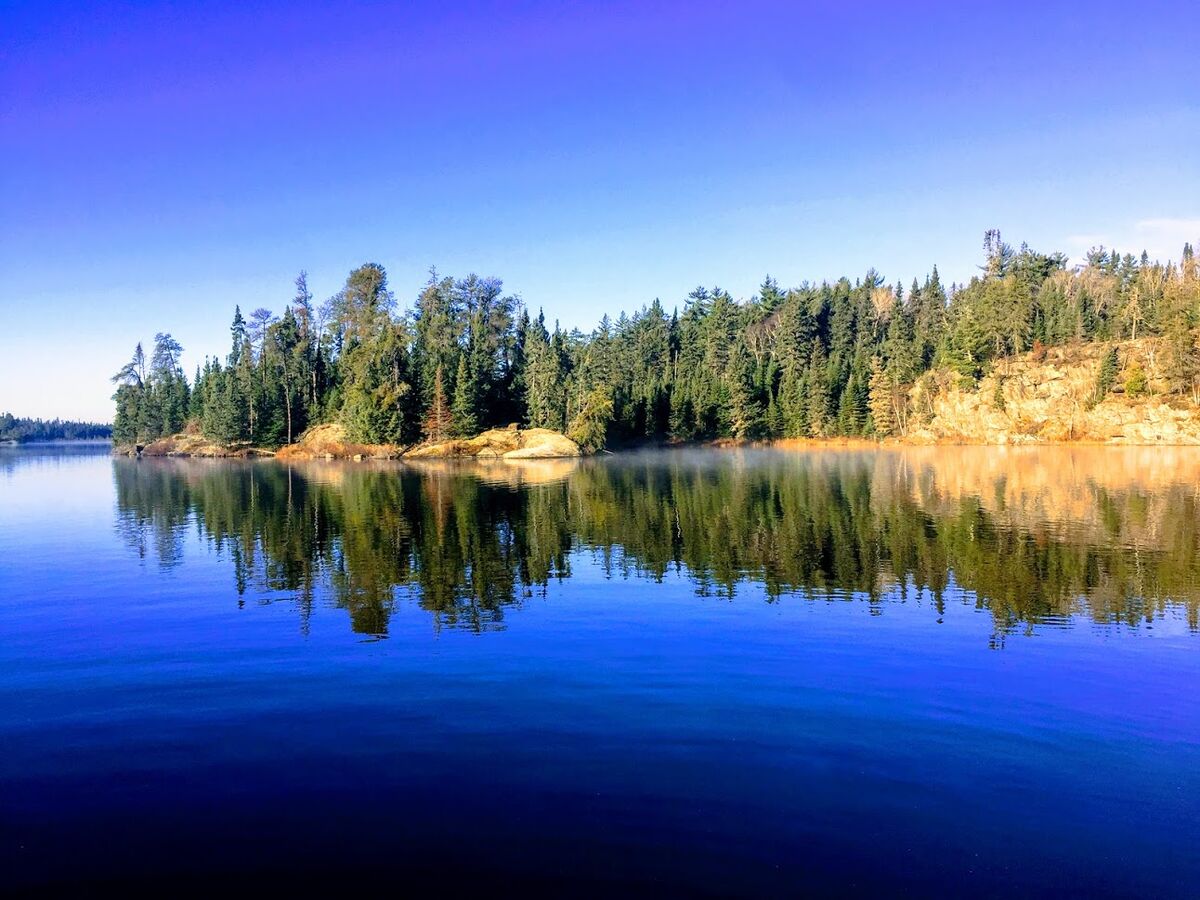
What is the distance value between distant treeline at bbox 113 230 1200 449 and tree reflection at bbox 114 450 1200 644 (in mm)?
58370

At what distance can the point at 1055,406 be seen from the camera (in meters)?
126

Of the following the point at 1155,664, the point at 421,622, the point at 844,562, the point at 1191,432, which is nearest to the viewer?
the point at 1155,664

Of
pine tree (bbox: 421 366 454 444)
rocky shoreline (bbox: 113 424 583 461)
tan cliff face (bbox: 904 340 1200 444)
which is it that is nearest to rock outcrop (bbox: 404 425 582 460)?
rocky shoreline (bbox: 113 424 583 461)

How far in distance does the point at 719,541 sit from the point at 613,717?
20.6 metres

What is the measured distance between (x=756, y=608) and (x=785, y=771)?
10221mm

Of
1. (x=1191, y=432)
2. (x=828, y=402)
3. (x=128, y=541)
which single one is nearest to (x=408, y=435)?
(x=828, y=402)

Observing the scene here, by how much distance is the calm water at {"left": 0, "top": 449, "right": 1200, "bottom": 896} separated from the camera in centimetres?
855

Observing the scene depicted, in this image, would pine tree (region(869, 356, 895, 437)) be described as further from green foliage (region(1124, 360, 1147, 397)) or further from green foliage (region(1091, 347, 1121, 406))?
green foliage (region(1124, 360, 1147, 397))

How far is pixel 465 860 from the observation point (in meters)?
8.44

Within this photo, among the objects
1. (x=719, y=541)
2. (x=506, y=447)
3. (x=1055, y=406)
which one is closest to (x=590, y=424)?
(x=506, y=447)

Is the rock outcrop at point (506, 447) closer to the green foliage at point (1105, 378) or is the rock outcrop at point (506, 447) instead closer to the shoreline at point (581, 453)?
the shoreline at point (581, 453)

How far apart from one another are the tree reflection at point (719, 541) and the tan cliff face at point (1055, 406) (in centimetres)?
7412

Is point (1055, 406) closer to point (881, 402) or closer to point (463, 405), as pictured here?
point (881, 402)

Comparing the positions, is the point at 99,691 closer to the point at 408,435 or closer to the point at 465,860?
the point at 465,860
